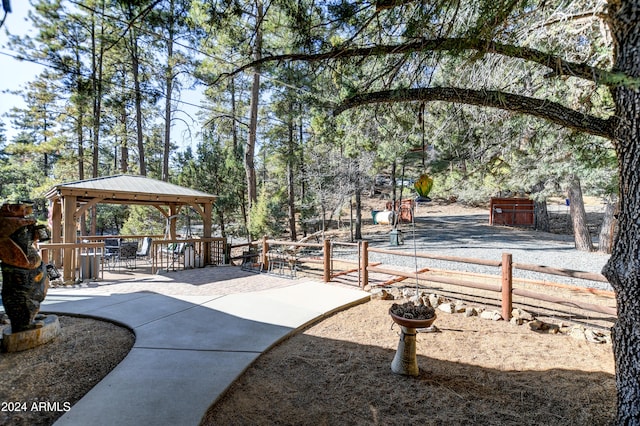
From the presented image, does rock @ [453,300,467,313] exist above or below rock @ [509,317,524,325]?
above

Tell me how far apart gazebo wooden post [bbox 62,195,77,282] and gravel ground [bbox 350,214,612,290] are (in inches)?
275

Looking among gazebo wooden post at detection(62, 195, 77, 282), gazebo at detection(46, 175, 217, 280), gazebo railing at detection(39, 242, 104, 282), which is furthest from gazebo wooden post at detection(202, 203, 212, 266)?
gazebo wooden post at detection(62, 195, 77, 282)

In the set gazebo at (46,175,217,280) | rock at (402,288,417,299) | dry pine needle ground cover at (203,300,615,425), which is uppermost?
gazebo at (46,175,217,280)

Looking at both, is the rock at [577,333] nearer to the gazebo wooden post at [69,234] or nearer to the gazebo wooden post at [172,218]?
the gazebo wooden post at [69,234]

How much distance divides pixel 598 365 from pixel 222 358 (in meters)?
3.80

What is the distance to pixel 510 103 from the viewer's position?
224 centimetres

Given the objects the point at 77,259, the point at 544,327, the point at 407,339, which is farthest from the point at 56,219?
the point at 544,327

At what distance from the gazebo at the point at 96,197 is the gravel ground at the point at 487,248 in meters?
6.04

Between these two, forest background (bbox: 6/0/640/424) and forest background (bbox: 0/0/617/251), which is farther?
forest background (bbox: 0/0/617/251)

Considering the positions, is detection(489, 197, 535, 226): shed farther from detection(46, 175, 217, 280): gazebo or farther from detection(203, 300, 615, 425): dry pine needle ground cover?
detection(46, 175, 217, 280): gazebo

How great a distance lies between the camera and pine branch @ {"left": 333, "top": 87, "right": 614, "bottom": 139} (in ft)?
6.70

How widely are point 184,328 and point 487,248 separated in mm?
10313

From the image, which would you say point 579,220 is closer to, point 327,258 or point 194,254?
point 327,258

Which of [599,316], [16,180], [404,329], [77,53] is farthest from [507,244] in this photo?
[16,180]
